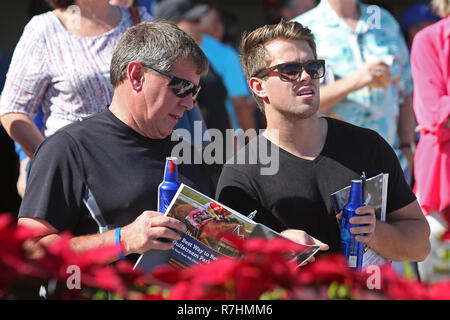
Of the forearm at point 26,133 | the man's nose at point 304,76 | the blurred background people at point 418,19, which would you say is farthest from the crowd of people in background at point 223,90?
the blurred background people at point 418,19

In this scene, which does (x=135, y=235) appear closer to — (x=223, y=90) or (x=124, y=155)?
(x=124, y=155)

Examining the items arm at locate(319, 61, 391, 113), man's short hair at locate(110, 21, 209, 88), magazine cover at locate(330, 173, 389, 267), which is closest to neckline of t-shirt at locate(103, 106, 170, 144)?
man's short hair at locate(110, 21, 209, 88)

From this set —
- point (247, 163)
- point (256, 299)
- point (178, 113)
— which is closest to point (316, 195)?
point (247, 163)

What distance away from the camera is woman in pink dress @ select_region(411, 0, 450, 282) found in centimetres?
381

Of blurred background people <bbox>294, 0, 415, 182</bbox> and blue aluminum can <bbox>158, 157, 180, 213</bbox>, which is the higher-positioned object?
blurred background people <bbox>294, 0, 415, 182</bbox>

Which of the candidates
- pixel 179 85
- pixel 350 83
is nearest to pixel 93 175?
pixel 179 85

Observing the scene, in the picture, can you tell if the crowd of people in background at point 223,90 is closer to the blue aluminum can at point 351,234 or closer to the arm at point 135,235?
the arm at point 135,235

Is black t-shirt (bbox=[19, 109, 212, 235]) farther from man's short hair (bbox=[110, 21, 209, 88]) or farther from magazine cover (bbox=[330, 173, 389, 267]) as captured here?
magazine cover (bbox=[330, 173, 389, 267])

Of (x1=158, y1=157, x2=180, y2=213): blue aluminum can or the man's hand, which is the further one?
(x1=158, y1=157, x2=180, y2=213): blue aluminum can

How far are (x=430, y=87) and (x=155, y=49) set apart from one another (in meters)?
1.70

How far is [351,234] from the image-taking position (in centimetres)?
258

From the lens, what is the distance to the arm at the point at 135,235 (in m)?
2.34
